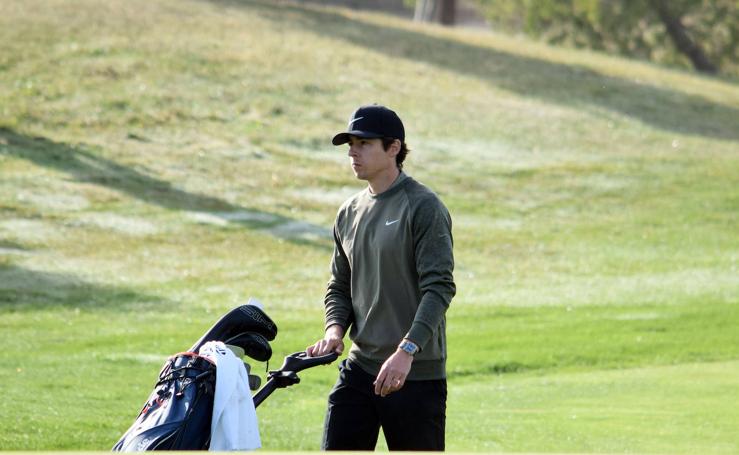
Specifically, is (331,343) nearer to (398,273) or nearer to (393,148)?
(398,273)

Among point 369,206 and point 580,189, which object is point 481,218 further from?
point 369,206

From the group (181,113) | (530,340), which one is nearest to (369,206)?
(530,340)

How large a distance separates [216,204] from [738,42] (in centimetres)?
3187

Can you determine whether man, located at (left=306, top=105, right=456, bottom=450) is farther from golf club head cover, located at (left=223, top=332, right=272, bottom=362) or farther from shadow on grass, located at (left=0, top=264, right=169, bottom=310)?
shadow on grass, located at (left=0, top=264, right=169, bottom=310)

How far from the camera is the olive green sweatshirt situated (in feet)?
18.8

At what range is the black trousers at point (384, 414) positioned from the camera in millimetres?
5926

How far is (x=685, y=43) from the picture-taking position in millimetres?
52000

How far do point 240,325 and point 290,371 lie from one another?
1.01 feet

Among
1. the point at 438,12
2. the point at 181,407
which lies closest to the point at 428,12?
the point at 438,12

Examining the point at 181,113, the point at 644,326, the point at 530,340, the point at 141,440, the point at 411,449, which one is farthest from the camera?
the point at 181,113

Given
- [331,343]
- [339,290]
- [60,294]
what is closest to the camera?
[331,343]

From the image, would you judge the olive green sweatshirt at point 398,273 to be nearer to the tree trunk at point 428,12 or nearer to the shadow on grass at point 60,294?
the shadow on grass at point 60,294

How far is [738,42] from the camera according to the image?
5159 centimetres

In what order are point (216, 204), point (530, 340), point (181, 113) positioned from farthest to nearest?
point (181, 113), point (216, 204), point (530, 340)
